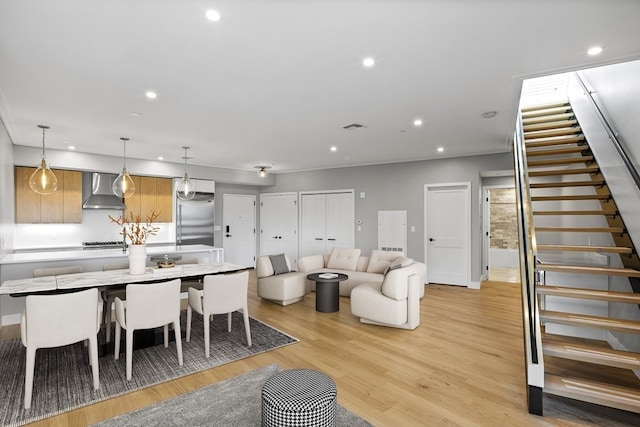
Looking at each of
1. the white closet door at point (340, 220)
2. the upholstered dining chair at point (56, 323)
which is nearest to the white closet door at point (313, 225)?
the white closet door at point (340, 220)

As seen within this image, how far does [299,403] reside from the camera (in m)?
1.98

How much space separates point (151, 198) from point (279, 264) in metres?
3.59

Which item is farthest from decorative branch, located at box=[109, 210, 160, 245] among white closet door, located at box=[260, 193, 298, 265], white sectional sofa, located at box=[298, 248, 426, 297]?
white closet door, located at box=[260, 193, 298, 265]

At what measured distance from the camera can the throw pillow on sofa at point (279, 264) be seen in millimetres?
5762

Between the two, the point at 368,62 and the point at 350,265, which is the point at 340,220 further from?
the point at 368,62

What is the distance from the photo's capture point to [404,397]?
8.90ft

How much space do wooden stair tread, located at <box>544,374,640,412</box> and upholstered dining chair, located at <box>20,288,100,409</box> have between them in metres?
3.68

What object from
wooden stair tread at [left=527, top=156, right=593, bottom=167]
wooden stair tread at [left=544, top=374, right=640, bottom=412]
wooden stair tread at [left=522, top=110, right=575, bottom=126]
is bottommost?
wooden stair tread at [left=544, top=374, right=640, bottom=412]

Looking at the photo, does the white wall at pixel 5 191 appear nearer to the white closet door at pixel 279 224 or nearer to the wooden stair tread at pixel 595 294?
the white closet door at pixel 279 224

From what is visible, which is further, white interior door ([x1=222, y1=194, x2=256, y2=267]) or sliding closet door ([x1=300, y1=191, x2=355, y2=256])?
white interior door ([x1=222, y1=194, x2=256, y2=267])

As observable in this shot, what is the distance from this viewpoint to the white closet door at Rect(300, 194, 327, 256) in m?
8.68

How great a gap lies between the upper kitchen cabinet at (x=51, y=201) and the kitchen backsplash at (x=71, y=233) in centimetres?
36

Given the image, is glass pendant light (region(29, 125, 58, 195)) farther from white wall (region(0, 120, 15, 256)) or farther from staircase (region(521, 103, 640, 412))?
staircase (region(521, 103, 640, 412))

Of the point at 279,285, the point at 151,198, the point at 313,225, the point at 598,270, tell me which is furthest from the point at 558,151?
the point at 151,198
